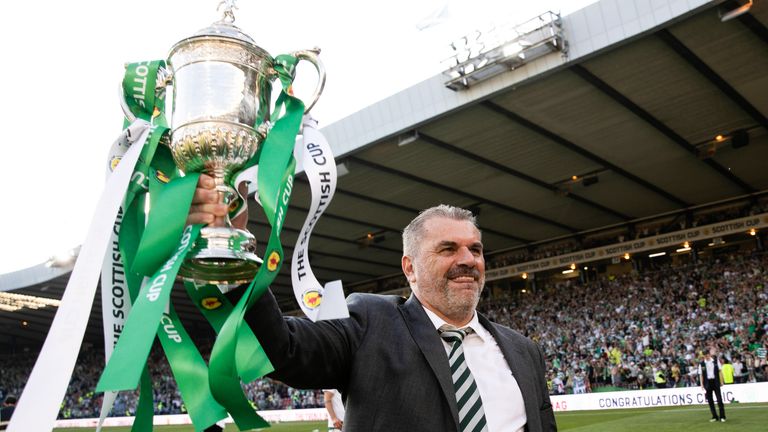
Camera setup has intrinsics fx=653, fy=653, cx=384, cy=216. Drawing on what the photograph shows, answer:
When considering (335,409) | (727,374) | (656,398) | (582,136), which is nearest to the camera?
(335,409)

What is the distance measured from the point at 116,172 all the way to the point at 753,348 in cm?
2384

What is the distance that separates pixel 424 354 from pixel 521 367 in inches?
21.3

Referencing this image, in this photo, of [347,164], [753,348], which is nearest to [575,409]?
[753,348]

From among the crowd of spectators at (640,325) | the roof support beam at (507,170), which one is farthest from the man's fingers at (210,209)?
the crowd of spectators at (640,325)

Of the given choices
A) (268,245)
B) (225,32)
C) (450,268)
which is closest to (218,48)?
(225,32)

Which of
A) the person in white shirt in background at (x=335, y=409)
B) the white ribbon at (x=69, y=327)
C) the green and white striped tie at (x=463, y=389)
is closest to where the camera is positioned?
the white ribbon at (x=69, y=327)

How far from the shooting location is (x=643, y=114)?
2020 cm

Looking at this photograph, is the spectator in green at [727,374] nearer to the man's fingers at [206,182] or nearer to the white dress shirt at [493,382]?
the white dress shirt at [493,382]

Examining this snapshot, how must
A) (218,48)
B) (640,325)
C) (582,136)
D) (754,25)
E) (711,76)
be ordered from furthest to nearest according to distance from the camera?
(640,325) → (582,136) → (711,76) → (754,25) → (218,48)

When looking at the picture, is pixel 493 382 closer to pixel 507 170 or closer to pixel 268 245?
pixel 268 245

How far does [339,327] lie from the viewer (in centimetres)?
239

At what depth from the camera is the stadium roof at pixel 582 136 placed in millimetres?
16156

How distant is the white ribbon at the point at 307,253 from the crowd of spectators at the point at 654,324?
69.0 ft

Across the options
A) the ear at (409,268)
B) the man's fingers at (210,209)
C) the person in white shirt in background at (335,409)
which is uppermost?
the man's fingers at (210,209)
